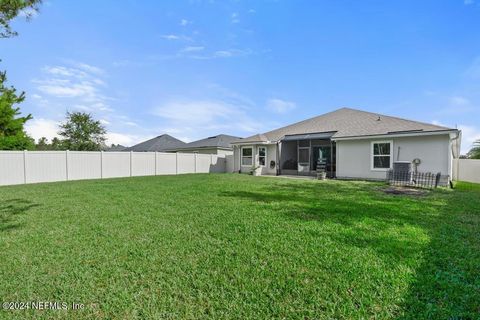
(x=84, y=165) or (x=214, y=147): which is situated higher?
(x=214, y=147)

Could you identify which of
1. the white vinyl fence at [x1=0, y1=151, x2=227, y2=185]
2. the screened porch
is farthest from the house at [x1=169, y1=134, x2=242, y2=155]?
the screened porch

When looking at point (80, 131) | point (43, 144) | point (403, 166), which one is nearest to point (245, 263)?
point (403, 166)

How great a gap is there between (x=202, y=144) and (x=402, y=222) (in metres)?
24.1

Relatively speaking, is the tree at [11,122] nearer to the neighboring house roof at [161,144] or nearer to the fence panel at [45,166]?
the fence panel at [45,166]

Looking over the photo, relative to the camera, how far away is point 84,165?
1606cm

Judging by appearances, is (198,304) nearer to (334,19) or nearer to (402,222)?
(402,222)

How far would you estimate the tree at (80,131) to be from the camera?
2795 centimetres

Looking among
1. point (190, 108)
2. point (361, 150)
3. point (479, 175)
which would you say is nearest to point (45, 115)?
point (190, 108)

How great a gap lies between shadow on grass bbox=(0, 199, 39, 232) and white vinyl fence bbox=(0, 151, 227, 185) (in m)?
7.25

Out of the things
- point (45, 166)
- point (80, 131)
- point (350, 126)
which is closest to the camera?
point (45, 166)

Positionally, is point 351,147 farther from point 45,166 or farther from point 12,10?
point 45,166

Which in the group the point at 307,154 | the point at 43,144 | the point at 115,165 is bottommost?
the point at 115,165

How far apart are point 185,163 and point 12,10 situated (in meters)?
16.1

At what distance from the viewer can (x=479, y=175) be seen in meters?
17.9
